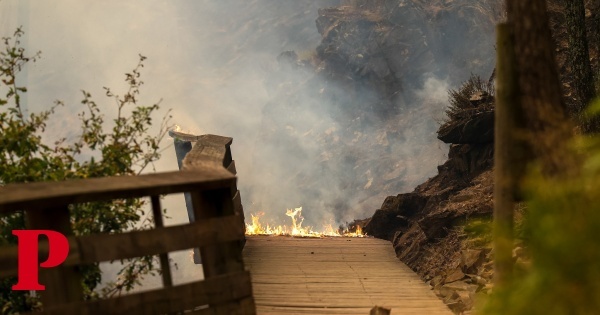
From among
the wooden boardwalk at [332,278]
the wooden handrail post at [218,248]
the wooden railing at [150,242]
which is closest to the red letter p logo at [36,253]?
the wooden railing at [150,242]

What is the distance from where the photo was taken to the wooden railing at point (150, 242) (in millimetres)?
4270

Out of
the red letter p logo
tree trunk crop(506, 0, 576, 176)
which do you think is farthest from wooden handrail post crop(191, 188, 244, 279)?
tree trunk crop(506, 0, 576, 176)

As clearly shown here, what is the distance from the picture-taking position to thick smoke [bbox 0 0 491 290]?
62.2 m

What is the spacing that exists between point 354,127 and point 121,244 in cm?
6294

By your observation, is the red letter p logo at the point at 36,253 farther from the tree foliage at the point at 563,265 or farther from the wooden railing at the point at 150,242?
the tree foliage at the point at 563,265

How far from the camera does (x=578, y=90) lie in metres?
12.5

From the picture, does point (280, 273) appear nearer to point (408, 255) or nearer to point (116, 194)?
point (408, 255)

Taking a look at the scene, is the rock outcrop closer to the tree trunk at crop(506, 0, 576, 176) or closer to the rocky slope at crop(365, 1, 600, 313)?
the rocky slope at crop(365, 1, 600, 313)

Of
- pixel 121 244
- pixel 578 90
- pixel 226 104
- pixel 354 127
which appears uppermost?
pixel 226 104

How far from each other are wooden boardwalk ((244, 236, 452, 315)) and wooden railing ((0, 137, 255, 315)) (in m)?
3.65

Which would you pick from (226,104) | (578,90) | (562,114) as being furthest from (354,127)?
(562,114)

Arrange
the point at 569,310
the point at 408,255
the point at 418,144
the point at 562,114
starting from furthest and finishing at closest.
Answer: the point at 418,144
the point at 408,255
the point at 562,114
the point at 569,310

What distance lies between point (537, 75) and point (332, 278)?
545cm

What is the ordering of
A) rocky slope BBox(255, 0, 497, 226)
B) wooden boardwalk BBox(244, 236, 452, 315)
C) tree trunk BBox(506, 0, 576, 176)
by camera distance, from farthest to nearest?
rocky slope BBox(255, 0, 497, 226) < wooden boardwalk BBox(244, 236, 452, 315) < tree trunk BBox(506, 0, 576, 176)
